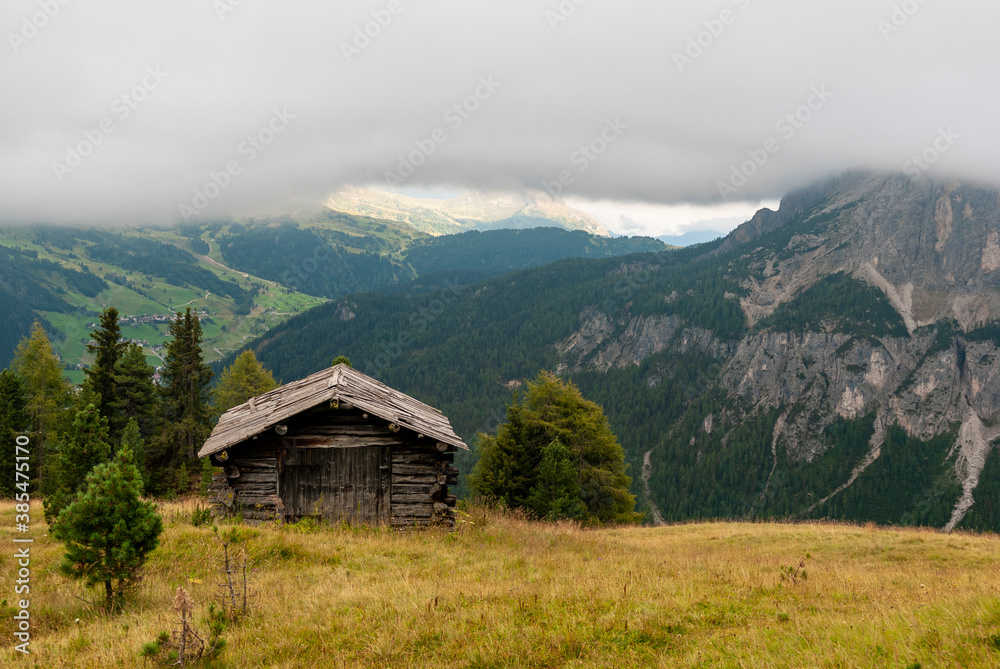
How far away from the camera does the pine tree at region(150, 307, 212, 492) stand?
3934cm

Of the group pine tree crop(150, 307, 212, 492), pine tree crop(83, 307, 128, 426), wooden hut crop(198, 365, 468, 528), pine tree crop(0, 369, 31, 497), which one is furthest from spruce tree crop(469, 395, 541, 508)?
pine tree crop(0, 369, 31, 497)

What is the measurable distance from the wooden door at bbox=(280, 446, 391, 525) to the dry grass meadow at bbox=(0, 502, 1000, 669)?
9.64 feet

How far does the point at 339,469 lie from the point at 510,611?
10.2 metres

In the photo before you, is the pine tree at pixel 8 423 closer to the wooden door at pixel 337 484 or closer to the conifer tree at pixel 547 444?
the conifer tree at pixel 547 444

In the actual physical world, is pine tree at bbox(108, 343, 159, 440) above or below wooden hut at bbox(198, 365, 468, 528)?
above

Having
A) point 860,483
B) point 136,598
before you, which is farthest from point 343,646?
point 860,483

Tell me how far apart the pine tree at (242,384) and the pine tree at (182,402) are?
18.9 ft

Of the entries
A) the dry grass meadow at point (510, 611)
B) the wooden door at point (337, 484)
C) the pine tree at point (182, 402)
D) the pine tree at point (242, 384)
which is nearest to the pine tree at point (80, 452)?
the dry grass meadow at point (510, 611)

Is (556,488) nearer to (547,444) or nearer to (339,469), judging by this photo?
(547,444)

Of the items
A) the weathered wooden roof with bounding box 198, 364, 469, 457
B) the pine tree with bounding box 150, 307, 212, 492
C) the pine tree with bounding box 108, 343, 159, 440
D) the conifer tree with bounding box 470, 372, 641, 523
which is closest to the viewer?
the weathered wooden roof with bounding box 198, 364, 469, 457

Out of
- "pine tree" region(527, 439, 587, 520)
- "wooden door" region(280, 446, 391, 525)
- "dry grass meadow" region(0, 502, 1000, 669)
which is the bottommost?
"pine tree" region(527, 439, 587, 520)

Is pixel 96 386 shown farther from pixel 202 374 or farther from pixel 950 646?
pixel 950 646

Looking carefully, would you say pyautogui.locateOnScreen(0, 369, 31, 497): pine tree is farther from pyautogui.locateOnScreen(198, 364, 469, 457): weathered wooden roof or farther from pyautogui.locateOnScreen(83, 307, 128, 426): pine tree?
pyautogui.locateOnScreen(198, 364, 469, 457): weathered wooden roof

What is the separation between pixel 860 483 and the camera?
561 feet
